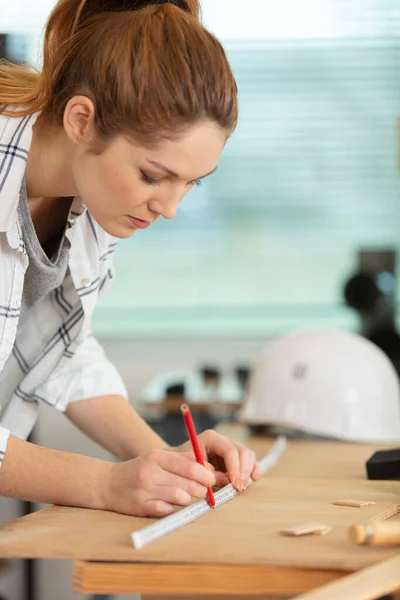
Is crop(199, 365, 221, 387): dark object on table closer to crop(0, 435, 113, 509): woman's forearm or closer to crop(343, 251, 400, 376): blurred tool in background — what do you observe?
crop(343, 251, 400, 376): blurred tool in background

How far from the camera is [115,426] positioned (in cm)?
128

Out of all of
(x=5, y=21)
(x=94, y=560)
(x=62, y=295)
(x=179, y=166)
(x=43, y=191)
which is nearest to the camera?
(x=94, y=560)

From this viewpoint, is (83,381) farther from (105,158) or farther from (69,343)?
(105,158)

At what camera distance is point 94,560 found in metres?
0.82

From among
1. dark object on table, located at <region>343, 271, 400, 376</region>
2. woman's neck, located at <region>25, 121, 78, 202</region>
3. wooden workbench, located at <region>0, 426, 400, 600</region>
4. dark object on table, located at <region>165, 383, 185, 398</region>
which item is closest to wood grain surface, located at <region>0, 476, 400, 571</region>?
wooden workbench, located at <region>0, 426, 400, 600</region>

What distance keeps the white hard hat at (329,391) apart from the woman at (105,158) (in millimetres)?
747

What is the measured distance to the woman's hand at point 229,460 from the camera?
1100 millimetres

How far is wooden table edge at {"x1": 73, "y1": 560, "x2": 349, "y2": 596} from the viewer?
797 millimetres

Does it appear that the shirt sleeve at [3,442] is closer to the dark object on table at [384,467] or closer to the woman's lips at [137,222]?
the woman's lips at [137,222]

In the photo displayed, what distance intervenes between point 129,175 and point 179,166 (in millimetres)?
60

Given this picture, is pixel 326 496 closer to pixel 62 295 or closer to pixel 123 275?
pixel 62 295

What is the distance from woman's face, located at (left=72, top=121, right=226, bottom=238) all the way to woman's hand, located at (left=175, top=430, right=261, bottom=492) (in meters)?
0.28

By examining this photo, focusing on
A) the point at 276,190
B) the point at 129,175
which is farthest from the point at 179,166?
the point at 276,190

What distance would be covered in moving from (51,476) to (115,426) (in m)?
0.27
